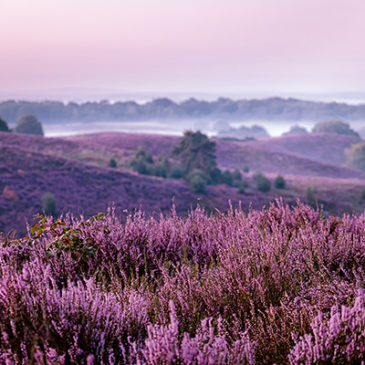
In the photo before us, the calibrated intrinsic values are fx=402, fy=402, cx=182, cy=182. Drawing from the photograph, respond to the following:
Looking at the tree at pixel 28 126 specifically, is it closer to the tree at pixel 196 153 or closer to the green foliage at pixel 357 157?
the tree at pixel 196 153

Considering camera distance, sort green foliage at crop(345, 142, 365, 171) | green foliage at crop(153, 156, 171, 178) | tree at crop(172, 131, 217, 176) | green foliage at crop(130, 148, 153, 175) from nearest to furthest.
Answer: green foliage at crop(130, 148, 153, 175) < green foliage at crop(153, 156, 171, 178) < tree at crop(172, 131, 217, 176) < green foliage at crop(345, 142, 365, 171)

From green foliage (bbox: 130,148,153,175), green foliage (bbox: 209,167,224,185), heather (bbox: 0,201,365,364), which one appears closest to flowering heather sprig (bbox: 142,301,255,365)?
heather (bbox: 0,201,365,364)

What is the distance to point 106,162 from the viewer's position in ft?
130

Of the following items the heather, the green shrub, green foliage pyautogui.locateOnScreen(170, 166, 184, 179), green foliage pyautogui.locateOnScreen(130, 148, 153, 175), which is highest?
the heather

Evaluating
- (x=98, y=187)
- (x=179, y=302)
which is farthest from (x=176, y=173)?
(x=179, y=302)

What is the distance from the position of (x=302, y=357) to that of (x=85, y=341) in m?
1.39

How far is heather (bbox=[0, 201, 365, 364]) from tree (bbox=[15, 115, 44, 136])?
61.9 metres

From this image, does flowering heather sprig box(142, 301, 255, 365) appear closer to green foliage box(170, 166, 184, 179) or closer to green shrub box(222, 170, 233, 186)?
green foliage box(170, 166, 184, 179)

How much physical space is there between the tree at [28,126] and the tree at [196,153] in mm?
32579

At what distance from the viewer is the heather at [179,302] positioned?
96.7 inches

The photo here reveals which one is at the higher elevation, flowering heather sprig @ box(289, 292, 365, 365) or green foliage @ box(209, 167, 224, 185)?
flowering heather sprig @ box(289, 292, 365, 365)

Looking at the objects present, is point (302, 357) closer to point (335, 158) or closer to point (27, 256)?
point (27, 256)

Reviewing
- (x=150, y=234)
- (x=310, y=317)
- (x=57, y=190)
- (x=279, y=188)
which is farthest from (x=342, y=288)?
(x=279, y=188)

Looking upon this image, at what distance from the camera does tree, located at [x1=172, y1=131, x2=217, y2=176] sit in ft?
125
